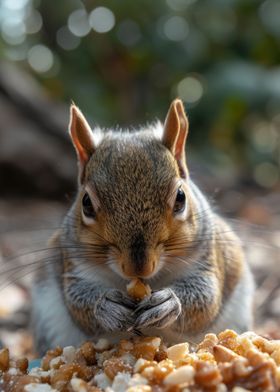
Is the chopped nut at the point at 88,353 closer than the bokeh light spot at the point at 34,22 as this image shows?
Yes

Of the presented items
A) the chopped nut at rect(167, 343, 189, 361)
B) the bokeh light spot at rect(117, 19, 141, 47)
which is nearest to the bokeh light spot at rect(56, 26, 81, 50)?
the bokeh light spot at rect(117, 19, 141, 47)

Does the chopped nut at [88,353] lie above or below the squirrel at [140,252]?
below

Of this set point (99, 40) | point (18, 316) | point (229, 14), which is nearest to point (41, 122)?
point (99, 40)

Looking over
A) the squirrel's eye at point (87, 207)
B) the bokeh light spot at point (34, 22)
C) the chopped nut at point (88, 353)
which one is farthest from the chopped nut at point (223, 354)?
the bokeh light spot at point (34, 22)

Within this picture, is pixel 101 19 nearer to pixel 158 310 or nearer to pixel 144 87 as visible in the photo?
pixel 144 87

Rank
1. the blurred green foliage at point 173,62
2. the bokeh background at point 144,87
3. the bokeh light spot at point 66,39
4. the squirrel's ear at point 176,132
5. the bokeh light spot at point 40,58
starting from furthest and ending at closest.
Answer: the bokeh light spot at point 40,58, the bokeh light spot at point 66,39, the blurred green foliage at point 173,62, the bokeh background at point 144,87, the squirrel's ear at point 176,132

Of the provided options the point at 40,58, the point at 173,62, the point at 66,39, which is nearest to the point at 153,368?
the point at 173,62

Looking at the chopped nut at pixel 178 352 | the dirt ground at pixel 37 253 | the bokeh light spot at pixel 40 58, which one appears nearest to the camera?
the chopped nut at pixel 178 352

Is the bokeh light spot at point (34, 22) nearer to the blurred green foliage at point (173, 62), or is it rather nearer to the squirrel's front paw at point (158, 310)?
the blurred green foliage at point (173, 62)
